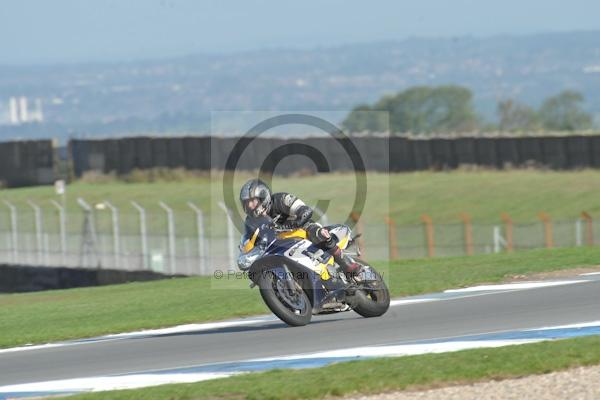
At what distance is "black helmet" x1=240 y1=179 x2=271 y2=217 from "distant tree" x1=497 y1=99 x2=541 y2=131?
141459 mm

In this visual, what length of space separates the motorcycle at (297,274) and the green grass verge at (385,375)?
7.48ft

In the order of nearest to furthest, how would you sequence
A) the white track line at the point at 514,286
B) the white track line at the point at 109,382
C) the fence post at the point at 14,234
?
the white track line at the point at 109,382, the white track line at the point at 514,286, the fence post at the point at 14,234

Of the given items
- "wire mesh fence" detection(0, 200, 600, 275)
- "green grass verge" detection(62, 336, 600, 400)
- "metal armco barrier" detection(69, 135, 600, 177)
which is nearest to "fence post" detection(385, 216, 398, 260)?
"wire mesh fence" detection(0, 200, 600, 275)

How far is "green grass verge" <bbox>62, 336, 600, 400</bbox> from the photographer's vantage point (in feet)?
36.6

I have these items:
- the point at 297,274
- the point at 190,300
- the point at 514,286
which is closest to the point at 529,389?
the point at 297,274

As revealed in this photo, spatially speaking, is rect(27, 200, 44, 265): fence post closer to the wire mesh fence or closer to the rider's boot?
the wire mesh fence

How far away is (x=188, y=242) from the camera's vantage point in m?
31.8

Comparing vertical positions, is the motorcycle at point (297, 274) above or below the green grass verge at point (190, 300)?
above

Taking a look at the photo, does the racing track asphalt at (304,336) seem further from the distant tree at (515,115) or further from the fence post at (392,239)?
the distant tree at (515,115)

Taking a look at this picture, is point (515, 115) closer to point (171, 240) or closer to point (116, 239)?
point (116, 239)

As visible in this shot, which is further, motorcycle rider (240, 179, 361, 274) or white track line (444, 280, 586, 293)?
white track line (444, 280, 586, 293)

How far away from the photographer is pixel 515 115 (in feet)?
549

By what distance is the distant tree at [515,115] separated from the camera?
6225 inches

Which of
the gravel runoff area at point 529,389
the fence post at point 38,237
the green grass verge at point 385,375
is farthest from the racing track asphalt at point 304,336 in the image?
the fence post at point 38,237
